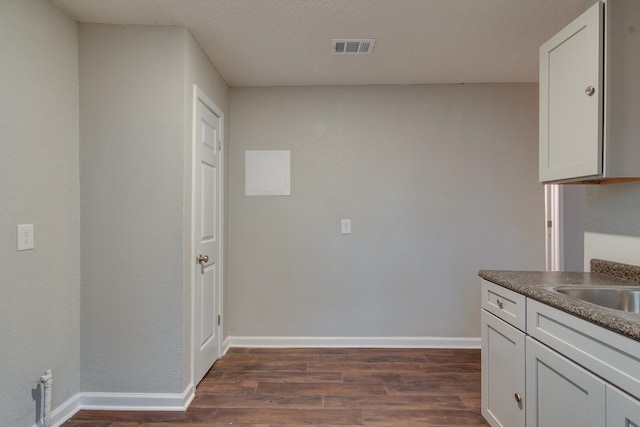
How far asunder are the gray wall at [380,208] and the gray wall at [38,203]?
126 cm

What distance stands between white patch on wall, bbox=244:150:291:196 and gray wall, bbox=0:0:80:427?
4.26 feet

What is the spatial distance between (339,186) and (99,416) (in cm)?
231

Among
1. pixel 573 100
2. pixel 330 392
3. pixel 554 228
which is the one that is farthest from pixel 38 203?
pixel 554 228

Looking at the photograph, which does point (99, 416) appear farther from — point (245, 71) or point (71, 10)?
point (245, 71)

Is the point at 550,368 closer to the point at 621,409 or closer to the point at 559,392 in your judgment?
the point at 559,392

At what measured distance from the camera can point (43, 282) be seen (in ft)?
5.86

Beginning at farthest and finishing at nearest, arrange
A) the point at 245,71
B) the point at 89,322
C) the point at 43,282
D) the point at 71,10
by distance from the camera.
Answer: the point at 245,71, the point at 89,322, the point at 71,10, the point at 43,282

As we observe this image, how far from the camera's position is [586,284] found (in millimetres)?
1572

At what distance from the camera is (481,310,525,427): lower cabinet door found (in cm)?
156

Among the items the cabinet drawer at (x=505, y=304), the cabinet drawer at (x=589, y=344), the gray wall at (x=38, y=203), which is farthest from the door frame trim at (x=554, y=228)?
the gray wall at (x=38, y=203)

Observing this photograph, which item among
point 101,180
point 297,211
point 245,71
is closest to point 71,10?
point 101,180

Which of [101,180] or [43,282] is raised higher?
[101,180]

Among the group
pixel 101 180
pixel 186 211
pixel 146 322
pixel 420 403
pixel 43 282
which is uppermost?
pixel 101 180

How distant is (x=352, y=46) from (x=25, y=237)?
2.19 meters
